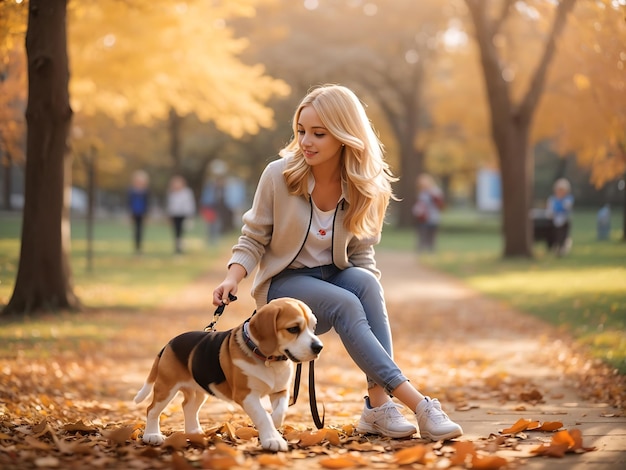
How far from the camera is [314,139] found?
5020 millimetres

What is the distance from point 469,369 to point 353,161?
3873mm

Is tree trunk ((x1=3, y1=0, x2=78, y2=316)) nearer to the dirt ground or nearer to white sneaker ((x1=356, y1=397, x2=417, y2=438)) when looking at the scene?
the dirt ground

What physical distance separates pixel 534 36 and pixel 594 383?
2508cm

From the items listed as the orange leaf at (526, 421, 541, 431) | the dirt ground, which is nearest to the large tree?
the dirt ground

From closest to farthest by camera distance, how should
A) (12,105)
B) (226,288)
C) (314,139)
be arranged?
(226,288), (314,139), (12,105)

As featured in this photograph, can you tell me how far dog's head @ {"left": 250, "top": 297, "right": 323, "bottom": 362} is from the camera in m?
4.16

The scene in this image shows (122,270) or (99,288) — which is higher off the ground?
(122,270)

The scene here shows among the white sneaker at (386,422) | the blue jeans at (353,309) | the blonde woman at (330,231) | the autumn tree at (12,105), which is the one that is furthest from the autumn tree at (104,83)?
the white sneaker at (386,422)

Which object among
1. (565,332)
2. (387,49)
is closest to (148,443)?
(565,332)

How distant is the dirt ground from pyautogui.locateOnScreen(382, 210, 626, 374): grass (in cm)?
33

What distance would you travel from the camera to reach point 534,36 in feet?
99.0

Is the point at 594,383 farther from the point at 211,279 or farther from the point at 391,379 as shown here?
the point at 211,279

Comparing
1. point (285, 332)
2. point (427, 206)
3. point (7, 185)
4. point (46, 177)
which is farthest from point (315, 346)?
point (427, 206)

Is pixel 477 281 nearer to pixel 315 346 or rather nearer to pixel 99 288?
pixel 99 288
